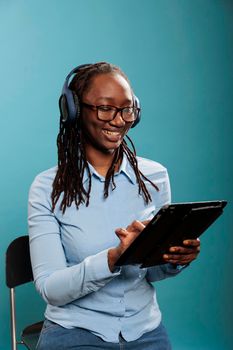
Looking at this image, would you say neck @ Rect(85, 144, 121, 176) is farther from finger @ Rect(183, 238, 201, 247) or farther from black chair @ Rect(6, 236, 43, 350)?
black chair @ Rect(6, 236, 43, 350)

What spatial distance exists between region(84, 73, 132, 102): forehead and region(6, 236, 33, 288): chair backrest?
88 cm

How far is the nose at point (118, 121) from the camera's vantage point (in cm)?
133

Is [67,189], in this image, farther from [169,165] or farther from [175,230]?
[169,165]

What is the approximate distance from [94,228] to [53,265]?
12 centimetres

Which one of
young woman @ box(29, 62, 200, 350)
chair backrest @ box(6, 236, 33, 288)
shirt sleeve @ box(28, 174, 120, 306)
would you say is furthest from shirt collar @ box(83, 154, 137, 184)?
chair backrest @ box(6, 236, 33, 288)

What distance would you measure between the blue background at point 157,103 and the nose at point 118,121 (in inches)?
48.6

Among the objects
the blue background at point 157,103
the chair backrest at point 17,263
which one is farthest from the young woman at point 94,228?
the blue background at point 157,103

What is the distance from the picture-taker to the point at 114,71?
1.41 meters

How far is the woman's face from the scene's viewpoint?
135cm

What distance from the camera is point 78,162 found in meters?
1.45

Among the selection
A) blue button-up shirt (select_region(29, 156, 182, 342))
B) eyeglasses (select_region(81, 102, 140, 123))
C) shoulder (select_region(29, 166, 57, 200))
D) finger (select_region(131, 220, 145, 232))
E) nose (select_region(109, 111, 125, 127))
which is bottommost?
blue button-up shirt (select_region(29, 156, 182, 342))

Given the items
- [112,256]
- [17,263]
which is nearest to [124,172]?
[112,256]

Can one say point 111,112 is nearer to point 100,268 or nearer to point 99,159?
point 99,159

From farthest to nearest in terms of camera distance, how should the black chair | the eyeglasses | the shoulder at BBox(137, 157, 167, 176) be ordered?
the black chair
the shoulder at BBox(137, 157, 167, 176)
the eyeglasses
